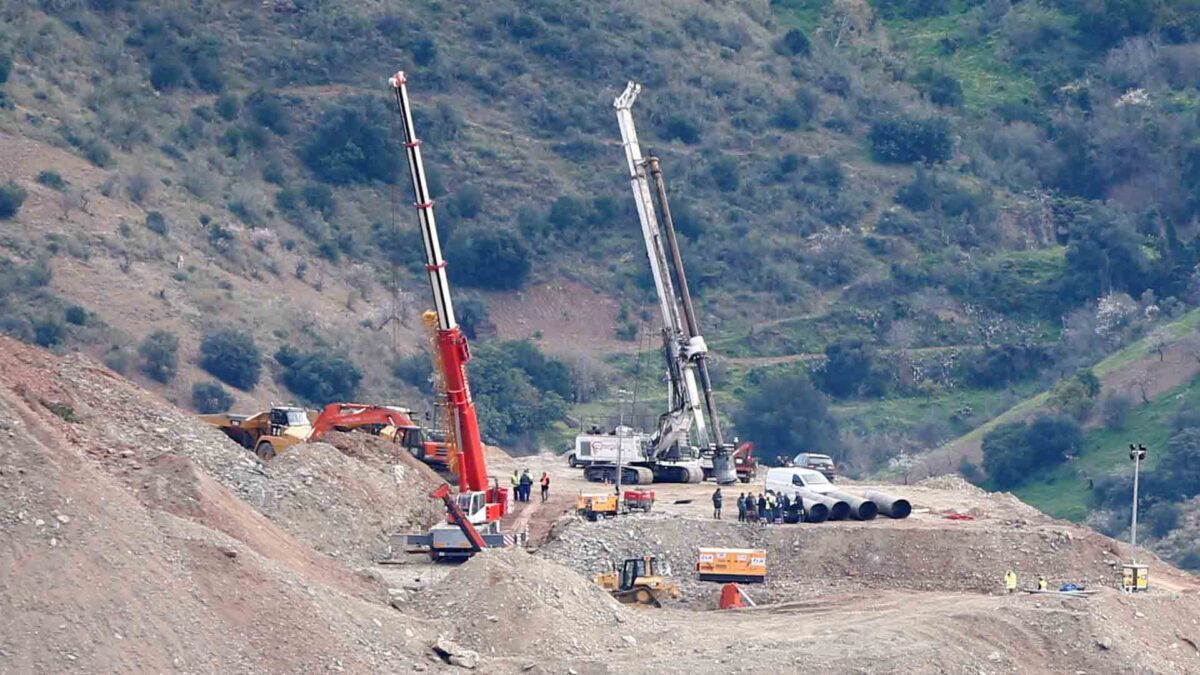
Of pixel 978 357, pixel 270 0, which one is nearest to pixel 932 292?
pixel 978 357

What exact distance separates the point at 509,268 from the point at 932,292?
19.1 m

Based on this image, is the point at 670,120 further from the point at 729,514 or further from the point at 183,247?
the point at 729,514

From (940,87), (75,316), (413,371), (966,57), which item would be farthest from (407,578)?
(966,57)

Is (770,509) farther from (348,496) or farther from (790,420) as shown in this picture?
(790,420)

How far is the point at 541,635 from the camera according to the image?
4006 centimetres

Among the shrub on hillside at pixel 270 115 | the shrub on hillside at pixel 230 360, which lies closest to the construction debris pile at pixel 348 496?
the shrub on hillside at pixel 230 360

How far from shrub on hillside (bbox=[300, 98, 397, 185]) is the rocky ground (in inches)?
2160

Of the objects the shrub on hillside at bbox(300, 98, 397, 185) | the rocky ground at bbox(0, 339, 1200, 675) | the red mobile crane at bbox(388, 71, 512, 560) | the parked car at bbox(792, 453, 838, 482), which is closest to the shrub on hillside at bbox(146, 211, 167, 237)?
the shrub on hillside at bbox(300, 98, 397, 185)

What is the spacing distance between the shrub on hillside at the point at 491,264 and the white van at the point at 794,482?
1998 inches

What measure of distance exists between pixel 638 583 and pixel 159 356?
41556 mm

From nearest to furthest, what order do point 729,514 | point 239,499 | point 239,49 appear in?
point 239,499 < point 729,514 < point 239,49

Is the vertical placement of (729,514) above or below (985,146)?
below

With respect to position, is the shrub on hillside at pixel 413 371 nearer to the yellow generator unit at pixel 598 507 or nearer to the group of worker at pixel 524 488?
the group of worker at pixel 524 488

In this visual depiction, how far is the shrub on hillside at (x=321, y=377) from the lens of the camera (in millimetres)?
91312
